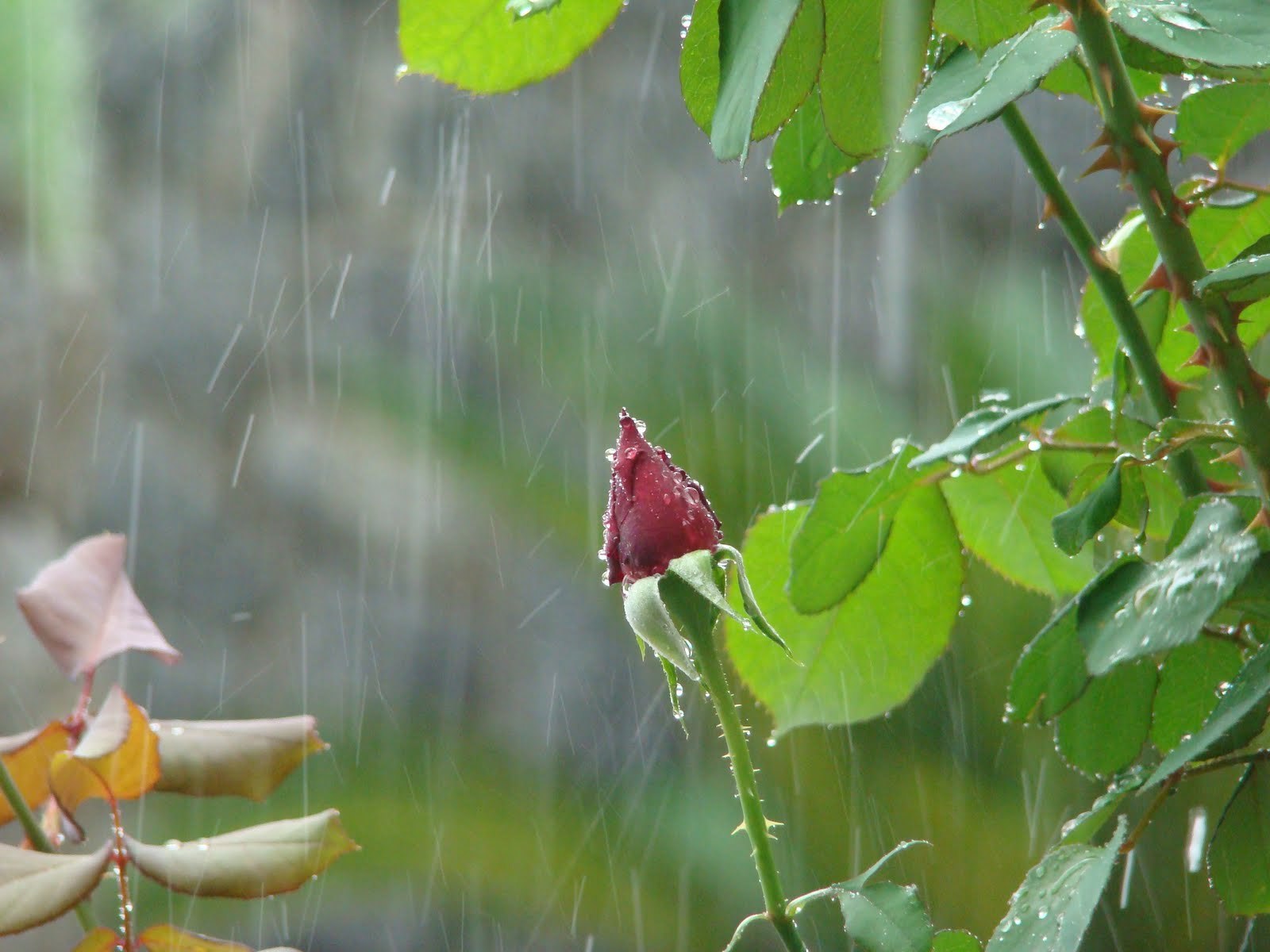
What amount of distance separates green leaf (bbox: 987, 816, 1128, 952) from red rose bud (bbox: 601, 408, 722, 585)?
0.10 metres

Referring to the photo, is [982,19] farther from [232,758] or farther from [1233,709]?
[232,758]

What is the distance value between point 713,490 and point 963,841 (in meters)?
0.47

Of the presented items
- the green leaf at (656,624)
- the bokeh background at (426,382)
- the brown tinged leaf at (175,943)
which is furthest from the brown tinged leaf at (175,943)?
the bokeh background at (426,382)

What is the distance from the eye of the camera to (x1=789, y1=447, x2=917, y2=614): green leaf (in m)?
0.31

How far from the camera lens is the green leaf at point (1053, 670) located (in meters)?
0.30

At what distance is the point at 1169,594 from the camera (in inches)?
9.0

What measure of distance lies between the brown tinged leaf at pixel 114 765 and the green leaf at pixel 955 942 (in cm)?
21

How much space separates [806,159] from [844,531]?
4.0 inches

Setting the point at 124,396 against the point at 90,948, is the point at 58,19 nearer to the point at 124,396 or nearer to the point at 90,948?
the point at 124,396

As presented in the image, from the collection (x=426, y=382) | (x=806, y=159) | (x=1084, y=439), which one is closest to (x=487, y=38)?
(x=806, y=159)

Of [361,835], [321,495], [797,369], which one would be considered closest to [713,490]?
[797,369]

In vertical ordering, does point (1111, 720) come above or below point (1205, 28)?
below

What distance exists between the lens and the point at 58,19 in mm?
1997

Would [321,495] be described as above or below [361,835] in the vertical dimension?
above
